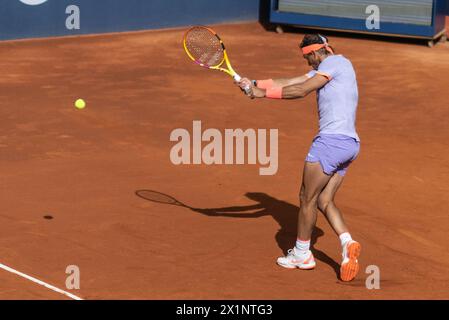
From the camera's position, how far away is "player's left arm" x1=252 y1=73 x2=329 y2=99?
8.30 m

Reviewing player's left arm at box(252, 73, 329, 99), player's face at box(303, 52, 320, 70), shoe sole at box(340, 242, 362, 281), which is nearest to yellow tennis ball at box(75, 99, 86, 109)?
player's face at box(303, 52, 320, 70)

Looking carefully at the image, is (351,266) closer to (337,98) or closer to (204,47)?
(337,98)

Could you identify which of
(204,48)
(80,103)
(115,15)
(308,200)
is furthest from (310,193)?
(115,15)

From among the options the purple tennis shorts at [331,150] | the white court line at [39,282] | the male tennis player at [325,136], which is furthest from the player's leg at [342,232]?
the white court line at [39,282]

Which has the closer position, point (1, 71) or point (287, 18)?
point (1, 71)

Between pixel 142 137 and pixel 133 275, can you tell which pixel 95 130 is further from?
pixel 133 275

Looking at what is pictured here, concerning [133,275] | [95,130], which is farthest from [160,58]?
[133,275]

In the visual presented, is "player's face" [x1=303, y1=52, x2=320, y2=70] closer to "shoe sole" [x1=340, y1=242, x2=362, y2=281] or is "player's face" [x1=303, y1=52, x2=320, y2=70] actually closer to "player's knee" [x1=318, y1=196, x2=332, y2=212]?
"player's knee" [x1=318, y1=196, x2=332, y2=212]

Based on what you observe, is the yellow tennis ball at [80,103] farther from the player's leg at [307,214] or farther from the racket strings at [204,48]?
the player's leg at [307,214]

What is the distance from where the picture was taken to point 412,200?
427 inches

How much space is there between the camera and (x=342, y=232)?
855cm

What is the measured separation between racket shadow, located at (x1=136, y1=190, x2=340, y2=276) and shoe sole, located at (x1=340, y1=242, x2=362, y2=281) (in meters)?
0.71

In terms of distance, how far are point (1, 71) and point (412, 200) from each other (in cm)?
830

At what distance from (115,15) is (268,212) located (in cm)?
1114
